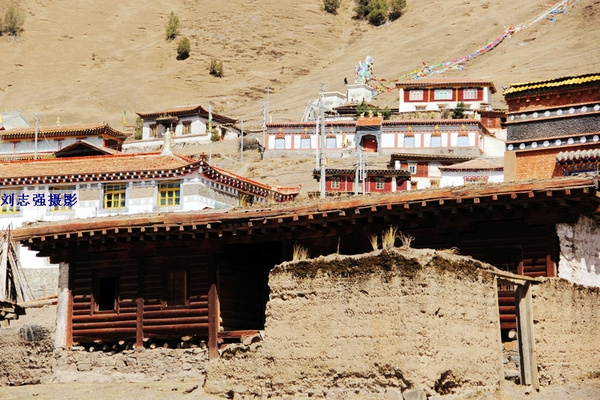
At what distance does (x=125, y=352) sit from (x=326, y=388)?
10.8 m

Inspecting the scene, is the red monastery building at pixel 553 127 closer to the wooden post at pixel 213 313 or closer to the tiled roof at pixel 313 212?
the tiled roof at pixel 313 212

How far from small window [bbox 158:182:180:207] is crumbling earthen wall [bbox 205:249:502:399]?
33221 millimetres

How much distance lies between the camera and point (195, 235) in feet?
91.5

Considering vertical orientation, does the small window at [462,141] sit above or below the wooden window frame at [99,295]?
above

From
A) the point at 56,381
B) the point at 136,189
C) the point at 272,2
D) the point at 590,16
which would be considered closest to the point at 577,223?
the point at 56,381

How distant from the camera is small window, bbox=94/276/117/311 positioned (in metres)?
29.8

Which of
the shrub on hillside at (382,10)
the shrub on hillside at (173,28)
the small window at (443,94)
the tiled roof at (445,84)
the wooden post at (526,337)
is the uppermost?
the shrub on hillside at (382,10)

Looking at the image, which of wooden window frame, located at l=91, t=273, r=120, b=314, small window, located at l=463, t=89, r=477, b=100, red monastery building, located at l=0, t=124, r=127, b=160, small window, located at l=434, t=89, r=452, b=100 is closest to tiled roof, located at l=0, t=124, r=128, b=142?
red monastery building, located at l=0, t=124, r=127, b=160

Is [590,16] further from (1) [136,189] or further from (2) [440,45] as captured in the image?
(1) [136,189]

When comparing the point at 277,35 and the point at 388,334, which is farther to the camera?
the point at 277,35

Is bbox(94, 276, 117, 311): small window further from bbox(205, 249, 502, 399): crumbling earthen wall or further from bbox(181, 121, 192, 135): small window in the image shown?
bbox(181, 121, 192, 135): small window

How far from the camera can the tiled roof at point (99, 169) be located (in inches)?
2083

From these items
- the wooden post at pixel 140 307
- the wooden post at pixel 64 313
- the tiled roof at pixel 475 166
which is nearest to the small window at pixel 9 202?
the wooden post at pixel 64 313

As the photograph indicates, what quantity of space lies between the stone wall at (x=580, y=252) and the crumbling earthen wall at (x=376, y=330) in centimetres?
516
